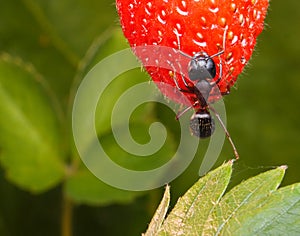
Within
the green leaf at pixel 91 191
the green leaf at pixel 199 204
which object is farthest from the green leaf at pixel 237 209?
the green leaf at pixel 91 191

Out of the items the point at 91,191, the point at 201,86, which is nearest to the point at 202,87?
the point at 201,86

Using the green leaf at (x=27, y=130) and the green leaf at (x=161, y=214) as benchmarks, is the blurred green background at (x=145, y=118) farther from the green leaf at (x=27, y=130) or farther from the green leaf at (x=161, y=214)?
the green leaf at (x=161, y=214)

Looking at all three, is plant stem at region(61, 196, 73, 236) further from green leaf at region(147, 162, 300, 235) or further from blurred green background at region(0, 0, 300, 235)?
green leaf at region(147, 162, 300, 235)

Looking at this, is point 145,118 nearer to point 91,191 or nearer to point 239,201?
point 91,191

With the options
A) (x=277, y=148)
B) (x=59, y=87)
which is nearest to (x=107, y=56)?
(x=59, y=87)

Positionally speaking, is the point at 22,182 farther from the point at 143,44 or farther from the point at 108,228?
the point at 143,44
